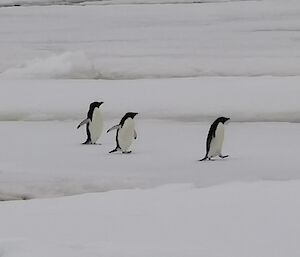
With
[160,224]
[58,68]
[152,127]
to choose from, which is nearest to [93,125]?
[152,127]

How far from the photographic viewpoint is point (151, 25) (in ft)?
19.9

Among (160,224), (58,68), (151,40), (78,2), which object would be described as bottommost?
(160,224)

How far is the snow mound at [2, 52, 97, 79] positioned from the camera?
16.6 feet

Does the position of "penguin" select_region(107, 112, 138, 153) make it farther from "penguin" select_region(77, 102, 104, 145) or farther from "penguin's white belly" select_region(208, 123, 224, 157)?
"penguin's white belly" select_region(208, 123, 224, 157)

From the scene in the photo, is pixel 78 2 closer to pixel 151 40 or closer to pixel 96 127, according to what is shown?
pixel 151 40

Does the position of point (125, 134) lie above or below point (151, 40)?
below

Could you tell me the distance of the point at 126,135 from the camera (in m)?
3.51

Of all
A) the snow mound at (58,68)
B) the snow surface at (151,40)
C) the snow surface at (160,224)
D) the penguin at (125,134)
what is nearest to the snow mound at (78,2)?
the snow surface at (151,40)

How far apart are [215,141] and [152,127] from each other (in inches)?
25.6

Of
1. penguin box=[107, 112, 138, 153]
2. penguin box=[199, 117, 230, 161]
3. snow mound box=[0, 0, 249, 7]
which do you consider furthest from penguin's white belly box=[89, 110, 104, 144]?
snow mound box=[0, 0, 249, 7]

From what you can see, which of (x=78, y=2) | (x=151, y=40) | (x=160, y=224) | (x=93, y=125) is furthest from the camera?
(x=78, y=2)

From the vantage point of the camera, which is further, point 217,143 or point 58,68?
point 58,68

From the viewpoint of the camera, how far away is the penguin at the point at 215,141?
329 cm

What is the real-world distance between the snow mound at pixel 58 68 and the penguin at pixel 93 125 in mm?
1344
